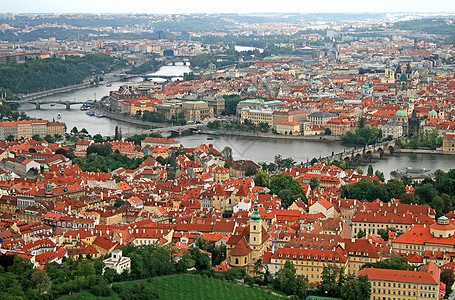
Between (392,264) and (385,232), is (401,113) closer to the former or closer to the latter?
(385,232)

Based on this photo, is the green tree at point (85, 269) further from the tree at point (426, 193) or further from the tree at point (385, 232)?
the tree at point (426, 193)

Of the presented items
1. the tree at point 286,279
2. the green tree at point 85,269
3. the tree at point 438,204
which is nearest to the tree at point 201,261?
the tree at point 286,279

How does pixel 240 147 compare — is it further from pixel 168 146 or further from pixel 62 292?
pixel 62 292

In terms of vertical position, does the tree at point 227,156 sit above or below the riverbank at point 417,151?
above

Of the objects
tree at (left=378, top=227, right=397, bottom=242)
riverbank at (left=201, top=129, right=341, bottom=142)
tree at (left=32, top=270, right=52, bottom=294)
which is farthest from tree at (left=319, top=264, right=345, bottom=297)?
riverbank at (left=201, top=129, right=341, bottom=142)

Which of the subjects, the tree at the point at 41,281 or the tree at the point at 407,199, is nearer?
the tree at the point at 41,281

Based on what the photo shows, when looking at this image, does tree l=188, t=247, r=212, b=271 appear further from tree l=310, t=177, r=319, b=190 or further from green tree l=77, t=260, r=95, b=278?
tree l=310, t=177, r=319, b=190

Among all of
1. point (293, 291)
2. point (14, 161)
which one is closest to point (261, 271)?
point (293, 291)
